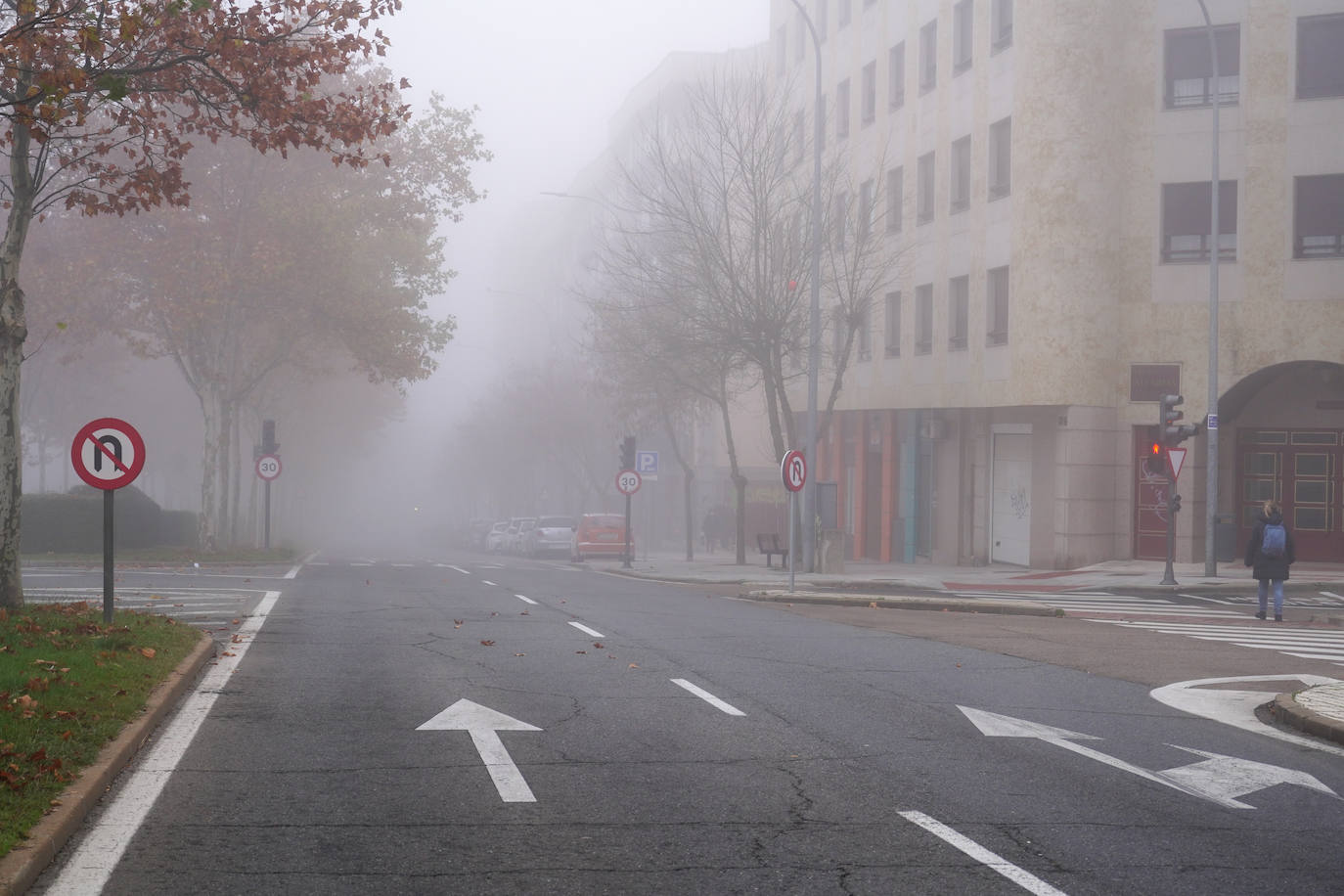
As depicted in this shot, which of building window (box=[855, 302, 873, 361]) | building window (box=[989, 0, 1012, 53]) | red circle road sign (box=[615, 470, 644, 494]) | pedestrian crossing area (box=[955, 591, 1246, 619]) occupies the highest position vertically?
building window (box=[989, 0, 1012, 53])

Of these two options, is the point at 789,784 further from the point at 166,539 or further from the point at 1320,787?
the point at 166,539

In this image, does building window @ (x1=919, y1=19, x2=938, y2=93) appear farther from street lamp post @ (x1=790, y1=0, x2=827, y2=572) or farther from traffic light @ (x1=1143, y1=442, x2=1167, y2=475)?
traffic light @ (x1=1143, y1=442, x2=1167, y2=475)

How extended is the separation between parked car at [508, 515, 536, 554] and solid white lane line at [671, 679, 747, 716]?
4102 cm

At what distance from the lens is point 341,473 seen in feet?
420

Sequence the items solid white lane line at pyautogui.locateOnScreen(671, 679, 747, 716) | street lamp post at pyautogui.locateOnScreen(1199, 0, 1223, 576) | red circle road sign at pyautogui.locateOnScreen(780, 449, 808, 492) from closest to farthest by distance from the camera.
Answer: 1. solid white lane line at pyautogui.locateOnScreen(671, 679, 747, 716)
2. red circle road sign at pyautogui.locateOnScreen(780, 449, 808, 492)
3. street lamp post at pyautogui.locateOnScreen(1199, 0, 1223, 576)

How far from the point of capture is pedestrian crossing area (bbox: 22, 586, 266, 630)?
1770cm

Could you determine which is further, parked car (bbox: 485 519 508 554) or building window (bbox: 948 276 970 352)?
parked car (bbox: 485 519 508 554)

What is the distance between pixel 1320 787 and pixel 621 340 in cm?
3780

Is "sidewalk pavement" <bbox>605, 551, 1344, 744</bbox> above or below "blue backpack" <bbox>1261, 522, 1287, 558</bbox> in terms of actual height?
below

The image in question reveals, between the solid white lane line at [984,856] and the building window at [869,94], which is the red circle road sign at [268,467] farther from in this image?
the solid white lane line at [984,856]

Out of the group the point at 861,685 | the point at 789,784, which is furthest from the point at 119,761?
the point at 861,685

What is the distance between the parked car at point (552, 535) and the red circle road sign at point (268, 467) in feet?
37.0

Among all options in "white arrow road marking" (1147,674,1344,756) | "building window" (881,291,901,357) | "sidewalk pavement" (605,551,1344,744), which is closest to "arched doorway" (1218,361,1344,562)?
"sidewalk pavement" (605,551,1344,744)

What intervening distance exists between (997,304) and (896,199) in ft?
21.3
